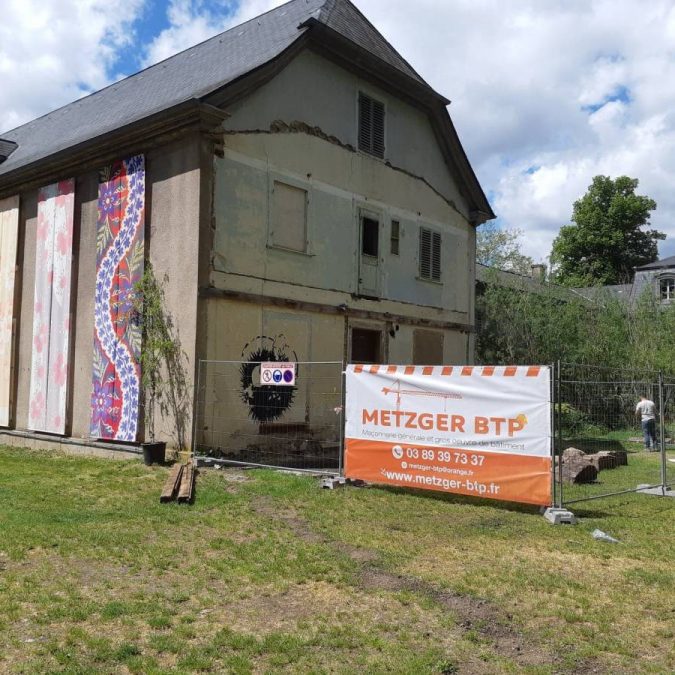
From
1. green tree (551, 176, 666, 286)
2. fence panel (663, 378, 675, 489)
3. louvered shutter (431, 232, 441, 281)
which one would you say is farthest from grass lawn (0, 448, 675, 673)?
green tree (551, 176, 666, 286)

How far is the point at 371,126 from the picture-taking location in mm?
17203

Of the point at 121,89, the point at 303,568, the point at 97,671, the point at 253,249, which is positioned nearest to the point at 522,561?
the point at 303,568

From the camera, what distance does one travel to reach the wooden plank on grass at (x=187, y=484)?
30.4 feet

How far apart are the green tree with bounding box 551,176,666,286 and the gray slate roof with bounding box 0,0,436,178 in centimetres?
→ 3874

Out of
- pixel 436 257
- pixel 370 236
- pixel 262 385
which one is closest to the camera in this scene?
pixel 262 385

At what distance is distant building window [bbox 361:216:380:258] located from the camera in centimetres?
1694

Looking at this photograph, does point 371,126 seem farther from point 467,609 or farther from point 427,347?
point 467,609

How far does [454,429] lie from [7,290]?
1291 cm

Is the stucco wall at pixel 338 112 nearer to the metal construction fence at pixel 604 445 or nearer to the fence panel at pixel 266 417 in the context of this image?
the fence panel at pixel 266 417

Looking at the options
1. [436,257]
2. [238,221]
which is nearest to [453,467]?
[238,221]

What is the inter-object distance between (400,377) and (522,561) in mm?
3579

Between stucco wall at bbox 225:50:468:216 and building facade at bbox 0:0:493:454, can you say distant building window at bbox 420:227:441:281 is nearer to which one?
building facade at bbox 0:0:493:454

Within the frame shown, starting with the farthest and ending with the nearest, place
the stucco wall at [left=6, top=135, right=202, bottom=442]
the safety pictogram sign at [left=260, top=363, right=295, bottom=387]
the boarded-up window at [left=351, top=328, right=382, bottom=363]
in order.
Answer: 1. the boarded-up window at [left=351, top=328, right=382, bottom=363]
2. the stucco wall at [left=6, top=135, right=202, bottom=442]
3. the safety pictogram sign at [left=260, top=363, right=295, bottom=387]

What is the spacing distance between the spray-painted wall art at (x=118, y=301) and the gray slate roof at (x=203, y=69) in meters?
1.27
